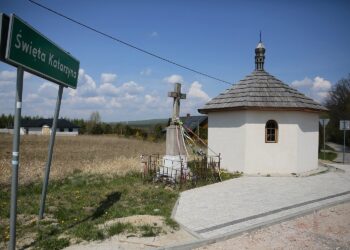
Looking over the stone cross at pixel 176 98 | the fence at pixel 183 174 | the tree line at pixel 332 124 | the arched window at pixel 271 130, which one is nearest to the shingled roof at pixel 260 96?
the arched window at pixel 271 130

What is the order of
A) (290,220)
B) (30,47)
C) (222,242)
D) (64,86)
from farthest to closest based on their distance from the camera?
(290,220)
(64,86)
(222,242)
(30,47)

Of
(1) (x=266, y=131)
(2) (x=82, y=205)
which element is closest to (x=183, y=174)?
(2) (x=82, y=205)

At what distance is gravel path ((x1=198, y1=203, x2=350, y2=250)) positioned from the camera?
19.7ft

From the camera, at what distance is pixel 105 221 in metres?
7.23

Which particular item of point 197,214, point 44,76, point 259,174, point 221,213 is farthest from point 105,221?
point 259,174

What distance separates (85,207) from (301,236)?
526cm

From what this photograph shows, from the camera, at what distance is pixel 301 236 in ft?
21.4

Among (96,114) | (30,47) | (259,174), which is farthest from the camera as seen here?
(96,114)

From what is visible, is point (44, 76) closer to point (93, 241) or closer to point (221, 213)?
point (93, 241)

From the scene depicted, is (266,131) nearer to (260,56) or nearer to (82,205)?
(260,56)

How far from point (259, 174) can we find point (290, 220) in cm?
715

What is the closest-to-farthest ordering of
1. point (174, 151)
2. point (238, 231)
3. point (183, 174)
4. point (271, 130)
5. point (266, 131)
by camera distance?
point (238, 231) < point (183, 174) < point (174, 151) < point (266, 131) < point (271, 130)

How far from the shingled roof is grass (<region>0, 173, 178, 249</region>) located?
5.60 m

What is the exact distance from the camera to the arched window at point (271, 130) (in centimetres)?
1508
